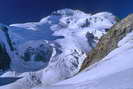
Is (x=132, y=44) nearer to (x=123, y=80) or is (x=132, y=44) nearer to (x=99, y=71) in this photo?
(x=99, y=71)

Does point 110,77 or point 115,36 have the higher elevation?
point 115,36

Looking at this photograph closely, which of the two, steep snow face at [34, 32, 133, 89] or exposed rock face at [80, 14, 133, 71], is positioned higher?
exposed rock face at [80, 14, 133, 71]

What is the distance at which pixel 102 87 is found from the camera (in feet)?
28.3

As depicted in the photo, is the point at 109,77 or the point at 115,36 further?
the point at 115,36

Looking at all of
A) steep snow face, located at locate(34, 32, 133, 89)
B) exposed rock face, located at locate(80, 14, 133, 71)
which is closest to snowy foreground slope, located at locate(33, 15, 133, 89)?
steep snow face, located at locate(34, 32, 133, 89)

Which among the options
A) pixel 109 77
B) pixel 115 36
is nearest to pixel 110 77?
pixel 109 77

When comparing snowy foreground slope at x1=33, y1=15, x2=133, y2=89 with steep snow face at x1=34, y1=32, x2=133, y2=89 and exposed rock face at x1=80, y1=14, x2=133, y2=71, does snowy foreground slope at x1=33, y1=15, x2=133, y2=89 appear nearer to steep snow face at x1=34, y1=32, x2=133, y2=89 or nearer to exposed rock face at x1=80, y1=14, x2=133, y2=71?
steep snow face at x1=34, y1=32, x2=133, y2=89

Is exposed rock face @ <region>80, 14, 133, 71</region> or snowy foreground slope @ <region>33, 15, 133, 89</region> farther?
exposed rock face @ <region>80, 14, 133, 71</region>

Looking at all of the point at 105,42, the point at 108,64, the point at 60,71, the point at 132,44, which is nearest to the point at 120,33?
the point at 105,42

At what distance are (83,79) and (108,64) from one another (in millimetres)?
1403

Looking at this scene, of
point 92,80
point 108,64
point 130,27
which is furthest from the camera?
point 130,27

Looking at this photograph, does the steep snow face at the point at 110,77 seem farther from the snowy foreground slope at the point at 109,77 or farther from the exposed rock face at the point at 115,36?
the exposed rock face at the point at 115,36

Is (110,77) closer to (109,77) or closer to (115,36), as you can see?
(109,77)

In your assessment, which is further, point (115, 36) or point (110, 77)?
point (115, 36)
